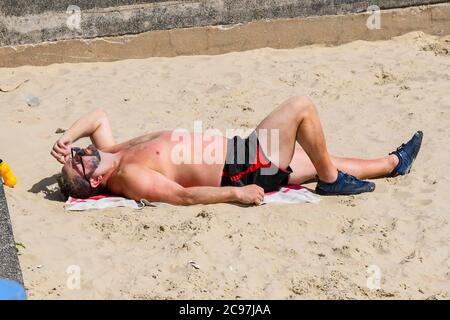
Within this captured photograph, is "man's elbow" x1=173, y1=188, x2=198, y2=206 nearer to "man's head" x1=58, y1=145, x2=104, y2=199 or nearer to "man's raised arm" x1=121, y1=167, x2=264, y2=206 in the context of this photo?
"man's raised arm" x1=121, y1=167, x2=264, y2=206

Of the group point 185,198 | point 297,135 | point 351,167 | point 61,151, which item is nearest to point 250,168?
point 297,135

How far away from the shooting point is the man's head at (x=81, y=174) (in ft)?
19.6

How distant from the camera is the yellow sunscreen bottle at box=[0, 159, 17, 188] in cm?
613

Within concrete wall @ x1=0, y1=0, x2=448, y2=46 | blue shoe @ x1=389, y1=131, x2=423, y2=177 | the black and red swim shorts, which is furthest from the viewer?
concrete wall @ x1=0, y1=0, x2=448, y2=46

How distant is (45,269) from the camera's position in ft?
16.1

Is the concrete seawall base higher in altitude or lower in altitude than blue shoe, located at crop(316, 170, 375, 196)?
higher

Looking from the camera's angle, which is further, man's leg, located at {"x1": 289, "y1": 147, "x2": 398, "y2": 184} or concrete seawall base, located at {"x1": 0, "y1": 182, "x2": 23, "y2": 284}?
man's leg, located at {"x1": 289, "y1": 147, "x2": 398, "y2": 184}

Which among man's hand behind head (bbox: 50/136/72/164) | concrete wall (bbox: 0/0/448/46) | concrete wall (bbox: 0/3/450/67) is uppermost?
concrete wall (bbox: 0/0/448/46)

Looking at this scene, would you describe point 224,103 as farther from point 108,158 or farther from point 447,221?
point 447,221

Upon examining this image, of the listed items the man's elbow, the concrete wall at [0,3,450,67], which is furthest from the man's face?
the concrete wall at [0,3,450,67]

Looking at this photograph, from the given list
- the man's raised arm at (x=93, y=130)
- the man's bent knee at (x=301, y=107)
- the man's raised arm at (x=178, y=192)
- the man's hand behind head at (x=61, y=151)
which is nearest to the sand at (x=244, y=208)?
the man's raised arm at (x=178, y=192)

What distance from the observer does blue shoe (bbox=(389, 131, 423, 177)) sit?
6.24 m

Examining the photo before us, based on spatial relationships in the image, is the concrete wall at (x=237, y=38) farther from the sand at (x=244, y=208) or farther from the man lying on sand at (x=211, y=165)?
the man lying on sand at (x=211, y=165)

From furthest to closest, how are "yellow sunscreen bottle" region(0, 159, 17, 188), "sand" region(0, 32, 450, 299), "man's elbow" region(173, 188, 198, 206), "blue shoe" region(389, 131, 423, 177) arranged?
"blue shoe" region(389, 131, 423, 177) → "yellow sunscreen bottle" region(0, 159, 17, 188) → "man's elbow" region(173, 188, 198, 206) → "sand" region(0, 32, 450, 299)
